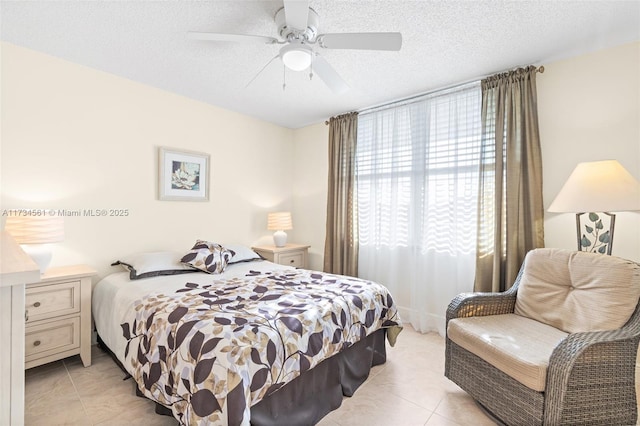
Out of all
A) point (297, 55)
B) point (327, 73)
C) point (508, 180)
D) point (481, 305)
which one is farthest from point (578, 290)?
point (297, 55)

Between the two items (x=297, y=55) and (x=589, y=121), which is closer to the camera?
(x=297, y=55)

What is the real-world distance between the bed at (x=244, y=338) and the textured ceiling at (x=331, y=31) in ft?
5.78

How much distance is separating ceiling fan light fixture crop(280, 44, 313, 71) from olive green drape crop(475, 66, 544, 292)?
1.82 meters

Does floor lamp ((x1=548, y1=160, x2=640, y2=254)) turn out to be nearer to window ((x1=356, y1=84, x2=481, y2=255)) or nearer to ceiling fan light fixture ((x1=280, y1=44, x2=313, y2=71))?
window ((x1=356, y1=84, x2=481, y2=255))

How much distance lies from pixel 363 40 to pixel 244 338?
5.74 ft

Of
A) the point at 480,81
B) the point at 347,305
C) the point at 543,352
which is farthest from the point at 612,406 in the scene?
the point at 480,81

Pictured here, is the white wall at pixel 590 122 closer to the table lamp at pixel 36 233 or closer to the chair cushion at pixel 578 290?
the chair cushion at pixel 578 290

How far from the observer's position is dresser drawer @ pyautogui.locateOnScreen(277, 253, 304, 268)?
3.73m

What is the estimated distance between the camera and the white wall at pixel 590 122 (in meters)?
2.16

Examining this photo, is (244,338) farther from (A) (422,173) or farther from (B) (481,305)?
(A) (422,173)

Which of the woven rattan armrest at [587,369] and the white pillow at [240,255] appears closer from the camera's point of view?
the woven rattan armrest at [587,369]

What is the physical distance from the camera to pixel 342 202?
3756 mm

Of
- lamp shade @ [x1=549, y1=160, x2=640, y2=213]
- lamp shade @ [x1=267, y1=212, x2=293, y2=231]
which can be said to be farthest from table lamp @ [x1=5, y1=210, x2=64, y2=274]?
lamp shade @ [x1=549, y1=160, x2=640, y2=213]

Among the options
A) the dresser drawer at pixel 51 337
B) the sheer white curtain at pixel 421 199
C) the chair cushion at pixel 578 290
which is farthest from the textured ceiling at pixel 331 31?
the dresser drawer at pixel 51 337
